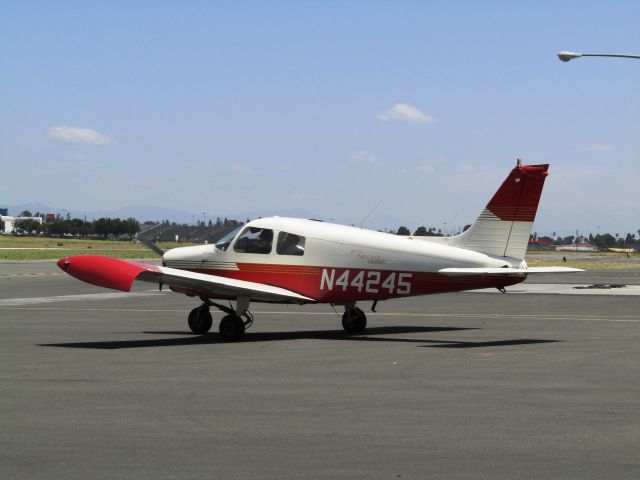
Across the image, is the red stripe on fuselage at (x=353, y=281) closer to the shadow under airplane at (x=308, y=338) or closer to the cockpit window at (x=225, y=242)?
the cockpit window at (x=225, y=242)

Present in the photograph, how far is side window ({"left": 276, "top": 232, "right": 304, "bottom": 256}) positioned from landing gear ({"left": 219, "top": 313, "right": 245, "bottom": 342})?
6.27 ft

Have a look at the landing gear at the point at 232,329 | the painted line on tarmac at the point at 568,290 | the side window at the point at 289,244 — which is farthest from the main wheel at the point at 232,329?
the painted line on tarmac at the point at 568,290

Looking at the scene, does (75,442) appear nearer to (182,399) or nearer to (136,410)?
(136,410)

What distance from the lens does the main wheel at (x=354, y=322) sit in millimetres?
21500

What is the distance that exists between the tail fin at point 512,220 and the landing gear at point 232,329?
4.92m

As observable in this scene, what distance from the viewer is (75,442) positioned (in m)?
9.17

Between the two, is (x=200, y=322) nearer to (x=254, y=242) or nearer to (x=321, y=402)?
(x=254, y=242)

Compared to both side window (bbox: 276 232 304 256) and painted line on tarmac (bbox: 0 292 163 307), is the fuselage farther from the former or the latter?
painted line on tarmac (bbox: 0 292 163 307)

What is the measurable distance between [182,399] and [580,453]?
16.0 ft

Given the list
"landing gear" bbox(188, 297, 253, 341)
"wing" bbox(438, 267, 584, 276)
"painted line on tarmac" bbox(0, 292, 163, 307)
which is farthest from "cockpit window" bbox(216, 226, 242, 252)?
"painted line on tarmac" bbox(0, 292, 163, 307)

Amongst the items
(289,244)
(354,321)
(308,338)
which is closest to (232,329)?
(308,338)

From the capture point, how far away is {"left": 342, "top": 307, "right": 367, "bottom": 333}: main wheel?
21.5m

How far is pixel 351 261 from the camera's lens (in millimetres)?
20672

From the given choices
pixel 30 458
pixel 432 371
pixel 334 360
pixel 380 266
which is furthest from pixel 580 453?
pixel 380 266
